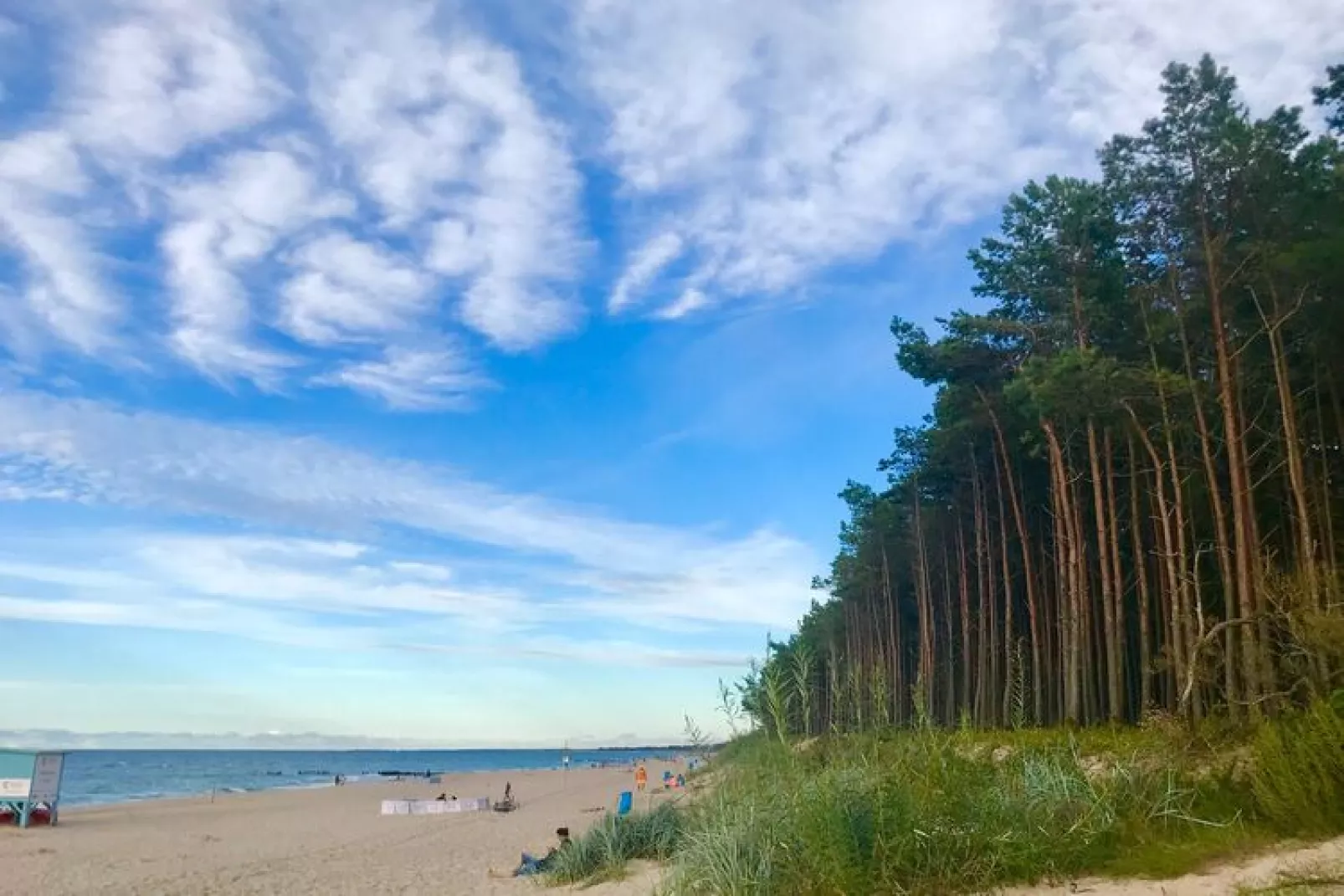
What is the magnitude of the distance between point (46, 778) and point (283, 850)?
28.4ft

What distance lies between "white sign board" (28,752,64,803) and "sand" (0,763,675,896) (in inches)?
33.1

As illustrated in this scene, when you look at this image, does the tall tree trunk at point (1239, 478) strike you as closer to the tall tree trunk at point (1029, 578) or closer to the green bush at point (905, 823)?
the tall tree trunk at point (1029, 578)

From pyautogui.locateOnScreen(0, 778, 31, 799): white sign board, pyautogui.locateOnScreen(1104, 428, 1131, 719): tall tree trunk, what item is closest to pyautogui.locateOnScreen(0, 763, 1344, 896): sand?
pyautogui.locateOnScreen(0, 778, 31, 799): white sign board

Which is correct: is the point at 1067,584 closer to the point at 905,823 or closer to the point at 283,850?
the point at 905,823

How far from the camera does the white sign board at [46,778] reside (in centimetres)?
2383

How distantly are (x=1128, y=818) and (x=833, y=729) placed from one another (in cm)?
241

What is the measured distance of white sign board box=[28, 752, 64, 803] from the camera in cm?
2383

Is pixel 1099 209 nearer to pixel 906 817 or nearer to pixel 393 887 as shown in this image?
pixel 906 817

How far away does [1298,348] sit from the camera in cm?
1739

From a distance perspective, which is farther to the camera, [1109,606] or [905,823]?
[1109,606]

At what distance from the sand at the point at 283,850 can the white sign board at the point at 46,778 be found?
84 centimetres

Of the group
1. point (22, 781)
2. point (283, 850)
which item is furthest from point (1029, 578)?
point (22, 781)

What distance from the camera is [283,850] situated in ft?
66.1

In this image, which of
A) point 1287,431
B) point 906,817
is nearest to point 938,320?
point 1287,431
